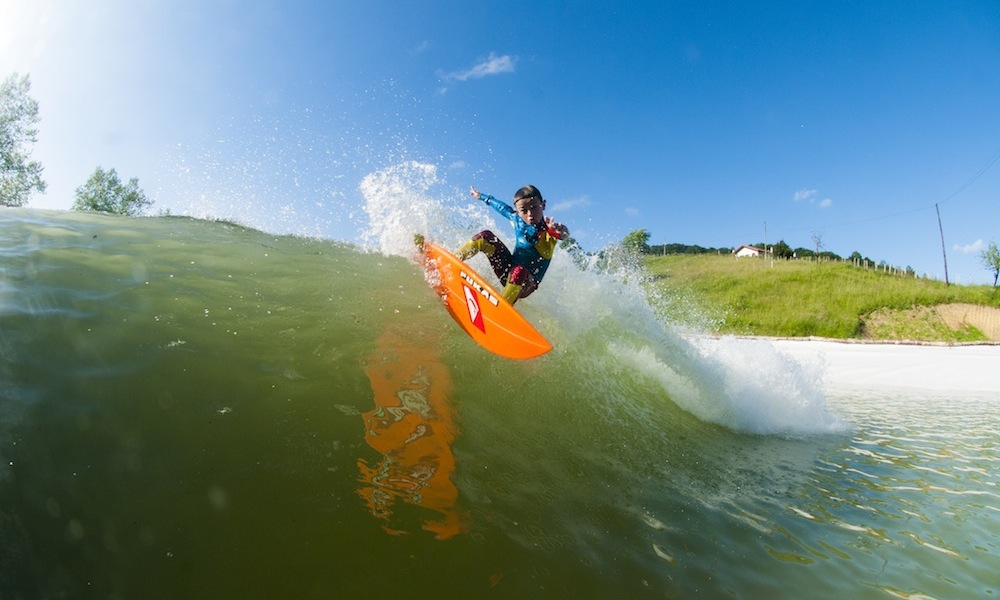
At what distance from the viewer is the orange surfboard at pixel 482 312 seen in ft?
17.1

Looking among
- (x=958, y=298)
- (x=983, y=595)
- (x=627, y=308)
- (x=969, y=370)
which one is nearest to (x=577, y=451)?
(x=983, y=595)

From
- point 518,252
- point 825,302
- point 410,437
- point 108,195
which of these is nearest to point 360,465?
point 410,437

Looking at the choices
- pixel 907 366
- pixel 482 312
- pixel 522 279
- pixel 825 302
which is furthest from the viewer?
pixel 825 302

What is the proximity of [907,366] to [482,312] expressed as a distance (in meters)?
18.5

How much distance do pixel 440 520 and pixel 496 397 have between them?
2010mm

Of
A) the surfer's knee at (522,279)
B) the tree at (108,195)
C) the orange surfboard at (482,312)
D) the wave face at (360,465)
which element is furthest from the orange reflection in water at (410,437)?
the tree at (108,195)

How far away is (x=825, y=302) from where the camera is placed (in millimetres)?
28234

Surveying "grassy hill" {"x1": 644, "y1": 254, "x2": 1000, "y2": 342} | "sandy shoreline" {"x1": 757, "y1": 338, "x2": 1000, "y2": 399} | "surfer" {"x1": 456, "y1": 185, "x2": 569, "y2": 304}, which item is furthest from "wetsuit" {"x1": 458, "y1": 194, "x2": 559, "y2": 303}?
"grassy hill" {"x1": 644, "y1": 254, "x2": 1000, "y2": 342}

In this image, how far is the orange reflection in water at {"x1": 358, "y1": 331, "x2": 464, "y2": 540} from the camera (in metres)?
2.62

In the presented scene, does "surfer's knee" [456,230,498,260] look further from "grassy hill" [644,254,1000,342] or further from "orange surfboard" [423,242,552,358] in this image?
"grassy hill" [644,254,1000,342]

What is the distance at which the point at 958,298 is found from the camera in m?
27.1

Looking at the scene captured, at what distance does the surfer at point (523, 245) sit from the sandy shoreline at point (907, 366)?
1048 cm

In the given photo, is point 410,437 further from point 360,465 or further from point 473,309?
point 473,309

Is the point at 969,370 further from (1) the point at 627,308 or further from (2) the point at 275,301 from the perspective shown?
(2) the point at 275,301
